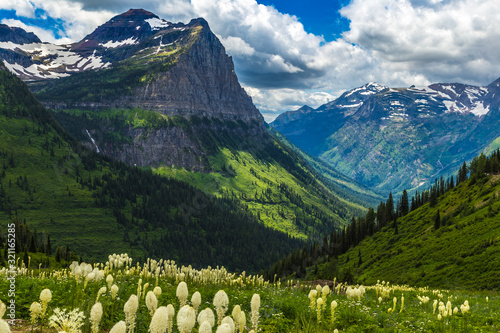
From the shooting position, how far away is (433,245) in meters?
92.4

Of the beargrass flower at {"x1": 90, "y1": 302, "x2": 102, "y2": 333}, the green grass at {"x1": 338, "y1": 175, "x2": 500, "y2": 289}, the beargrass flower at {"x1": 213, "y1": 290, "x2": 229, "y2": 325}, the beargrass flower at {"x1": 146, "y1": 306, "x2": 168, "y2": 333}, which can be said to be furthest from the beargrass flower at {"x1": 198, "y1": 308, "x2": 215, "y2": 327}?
the green grass at {"x1": 338, "y1": 175, "x2": 500, "y2": 289}

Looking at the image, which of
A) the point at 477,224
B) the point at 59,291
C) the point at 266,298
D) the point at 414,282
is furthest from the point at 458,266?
the point at 59,291

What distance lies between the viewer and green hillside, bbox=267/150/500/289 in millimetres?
70938

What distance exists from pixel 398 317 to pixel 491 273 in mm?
63146

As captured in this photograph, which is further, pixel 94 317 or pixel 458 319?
pixel 458 319

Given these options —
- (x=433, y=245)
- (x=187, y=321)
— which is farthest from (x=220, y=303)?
(x=433, y=245)

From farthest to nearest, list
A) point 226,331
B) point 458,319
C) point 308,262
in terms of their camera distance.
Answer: point 308,262
point 458,319
point 226,331

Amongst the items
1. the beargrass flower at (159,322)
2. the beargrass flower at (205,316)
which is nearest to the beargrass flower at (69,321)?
the beargrass flower at (159,322)

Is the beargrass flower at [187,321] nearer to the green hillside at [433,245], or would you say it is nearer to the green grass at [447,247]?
the green grass at [447,247]

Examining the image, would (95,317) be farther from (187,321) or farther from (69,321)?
(187,321)

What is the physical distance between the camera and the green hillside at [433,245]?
70938mm

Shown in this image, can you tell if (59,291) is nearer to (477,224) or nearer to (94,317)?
(94,317)

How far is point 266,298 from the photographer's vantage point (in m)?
16.1

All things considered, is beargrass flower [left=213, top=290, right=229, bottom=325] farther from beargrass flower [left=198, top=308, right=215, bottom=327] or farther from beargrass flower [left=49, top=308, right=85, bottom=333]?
beargrass flower [left=49, top=308, right=85, bottom=333]
